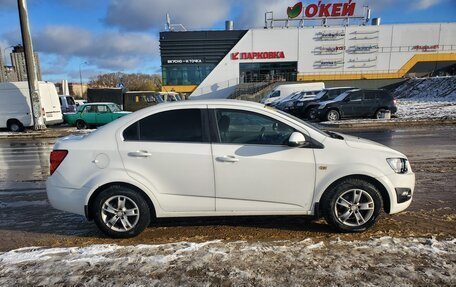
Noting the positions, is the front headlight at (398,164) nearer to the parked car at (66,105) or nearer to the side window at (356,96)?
the side window at (356,96)

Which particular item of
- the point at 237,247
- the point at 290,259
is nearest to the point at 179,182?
the point at 237,247

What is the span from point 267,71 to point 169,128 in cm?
5245

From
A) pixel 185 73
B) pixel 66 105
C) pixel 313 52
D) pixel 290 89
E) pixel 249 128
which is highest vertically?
pixel 313 52

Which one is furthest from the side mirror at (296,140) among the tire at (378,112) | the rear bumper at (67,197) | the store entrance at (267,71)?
the store entrance at (267,71)

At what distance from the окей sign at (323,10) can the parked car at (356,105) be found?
39.3 meters

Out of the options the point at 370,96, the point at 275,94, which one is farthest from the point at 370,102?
the point at 275,94

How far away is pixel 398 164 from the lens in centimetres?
416

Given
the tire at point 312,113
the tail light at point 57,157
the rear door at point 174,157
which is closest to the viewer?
the rear door at point 174,157

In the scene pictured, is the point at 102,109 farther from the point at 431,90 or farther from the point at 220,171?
the point at 431,90

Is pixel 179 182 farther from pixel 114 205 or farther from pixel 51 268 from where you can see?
pixel 51 268

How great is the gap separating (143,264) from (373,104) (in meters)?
18.4

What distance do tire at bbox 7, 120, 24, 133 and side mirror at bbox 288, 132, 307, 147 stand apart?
64.9ft

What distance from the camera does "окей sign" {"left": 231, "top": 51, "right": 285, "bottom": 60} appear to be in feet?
178

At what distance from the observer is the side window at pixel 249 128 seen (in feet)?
13.5
